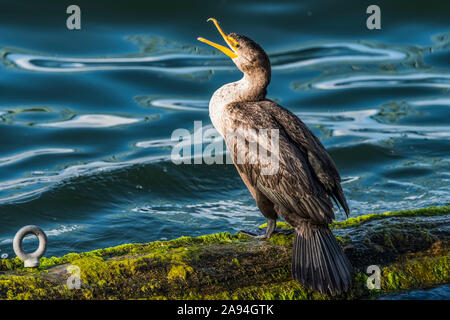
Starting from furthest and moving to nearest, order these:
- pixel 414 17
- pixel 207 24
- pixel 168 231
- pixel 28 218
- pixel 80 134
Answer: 1. pixel 414 17
2. pixel 207 24
3. pixel 80 134
4. pixel 28 218
5. pixel 168 231

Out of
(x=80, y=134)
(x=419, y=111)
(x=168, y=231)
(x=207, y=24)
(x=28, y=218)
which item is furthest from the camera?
(x=207, y=24)

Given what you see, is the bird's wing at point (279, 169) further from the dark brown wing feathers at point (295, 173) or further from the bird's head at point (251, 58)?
the bird's head at point (251, 58)

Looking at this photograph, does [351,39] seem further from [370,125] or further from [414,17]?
[370,125]

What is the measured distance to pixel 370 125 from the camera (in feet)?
31.3

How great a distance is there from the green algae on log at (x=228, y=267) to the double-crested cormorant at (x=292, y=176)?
13cm

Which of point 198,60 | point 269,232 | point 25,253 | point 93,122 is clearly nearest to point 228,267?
point 269,232

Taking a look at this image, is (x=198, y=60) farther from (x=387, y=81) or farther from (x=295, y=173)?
(x=295, y=173)

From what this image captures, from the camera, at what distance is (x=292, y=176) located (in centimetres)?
421

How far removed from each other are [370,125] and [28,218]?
201 inches

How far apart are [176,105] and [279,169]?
6.00 metres

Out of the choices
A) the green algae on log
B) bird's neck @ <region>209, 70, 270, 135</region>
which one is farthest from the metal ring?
bird's neck @ <region>209, 70, 270, 135</region>

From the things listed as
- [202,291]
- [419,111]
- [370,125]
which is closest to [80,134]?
[370,125]

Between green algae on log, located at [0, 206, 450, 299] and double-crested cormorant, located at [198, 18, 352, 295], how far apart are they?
0.13 metres

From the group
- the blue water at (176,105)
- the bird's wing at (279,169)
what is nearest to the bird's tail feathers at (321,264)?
the bird's wing at (279,169)
